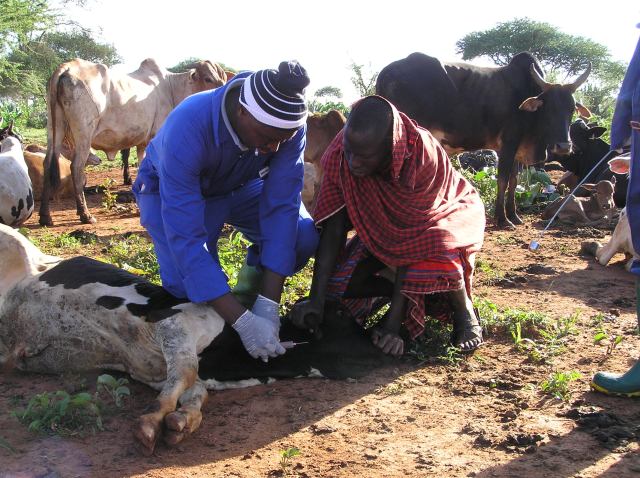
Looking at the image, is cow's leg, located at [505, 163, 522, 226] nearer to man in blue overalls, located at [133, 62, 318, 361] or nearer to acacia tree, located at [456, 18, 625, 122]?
man in blue overalls, located at [133, 62, 318, 361]

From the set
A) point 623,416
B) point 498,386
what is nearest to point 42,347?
point 498,386

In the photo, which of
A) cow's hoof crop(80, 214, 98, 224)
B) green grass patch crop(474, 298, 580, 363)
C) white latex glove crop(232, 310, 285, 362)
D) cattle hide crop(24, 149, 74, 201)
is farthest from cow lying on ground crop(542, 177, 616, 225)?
cattle hide crop(24, 149, 74, 201)

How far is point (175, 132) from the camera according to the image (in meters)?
3.37

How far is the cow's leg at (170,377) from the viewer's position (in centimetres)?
283

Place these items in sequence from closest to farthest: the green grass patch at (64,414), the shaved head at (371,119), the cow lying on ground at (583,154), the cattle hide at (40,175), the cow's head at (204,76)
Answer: the green grass patch at (64,414)
the shaved head at (371,119)
the cattle hide at (40,175)
the cow's head at (204,76)
the cow lying on ground at (583,154)

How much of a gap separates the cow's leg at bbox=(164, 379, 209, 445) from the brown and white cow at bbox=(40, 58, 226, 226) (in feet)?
18.5

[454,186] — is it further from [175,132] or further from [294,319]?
[175,132]

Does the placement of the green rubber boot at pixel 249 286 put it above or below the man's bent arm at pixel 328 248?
below

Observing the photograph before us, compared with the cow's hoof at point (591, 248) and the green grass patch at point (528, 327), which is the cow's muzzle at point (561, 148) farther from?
the green grass patch at point (528, 327)

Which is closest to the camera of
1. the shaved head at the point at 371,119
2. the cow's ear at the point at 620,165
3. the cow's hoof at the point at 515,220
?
the shaved head at the point at 371,119

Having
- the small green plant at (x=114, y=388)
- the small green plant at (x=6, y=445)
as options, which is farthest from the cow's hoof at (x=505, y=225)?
the small green plant at (x=6, y=445)

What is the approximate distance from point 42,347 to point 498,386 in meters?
2.31

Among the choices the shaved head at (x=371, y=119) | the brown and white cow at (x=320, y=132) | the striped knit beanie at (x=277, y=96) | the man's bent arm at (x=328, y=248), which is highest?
the striped knit beanie at (x=277, y=96)

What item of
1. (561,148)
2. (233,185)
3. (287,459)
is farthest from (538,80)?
(287,459)
